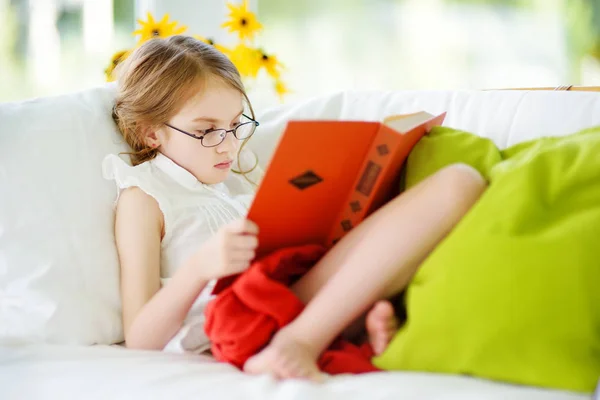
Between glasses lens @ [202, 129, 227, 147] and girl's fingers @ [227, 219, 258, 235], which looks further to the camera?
glasses lens @ [202, 129, 227, 147]

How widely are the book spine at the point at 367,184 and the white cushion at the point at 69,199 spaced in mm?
400

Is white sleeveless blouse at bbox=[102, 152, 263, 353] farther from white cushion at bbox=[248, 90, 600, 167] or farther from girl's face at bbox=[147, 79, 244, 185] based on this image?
white cushion at bbox=[248, 90, 600, 167]

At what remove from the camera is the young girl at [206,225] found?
90 cm

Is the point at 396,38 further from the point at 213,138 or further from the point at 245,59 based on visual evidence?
the point at 213,138

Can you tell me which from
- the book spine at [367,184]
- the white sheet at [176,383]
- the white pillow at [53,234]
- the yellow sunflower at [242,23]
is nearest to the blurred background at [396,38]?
the yellow sunflower at [242,23]

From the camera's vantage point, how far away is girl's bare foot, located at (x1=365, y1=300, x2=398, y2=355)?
35.1 inches

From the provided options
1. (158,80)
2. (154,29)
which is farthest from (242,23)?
(158,80)

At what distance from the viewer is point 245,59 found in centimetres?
180

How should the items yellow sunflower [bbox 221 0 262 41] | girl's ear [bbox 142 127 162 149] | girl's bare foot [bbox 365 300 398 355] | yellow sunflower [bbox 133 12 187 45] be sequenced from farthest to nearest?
yellow sunflower [bbox 221 0 262 41], yellow sunflower [bbox 133 12 187 45], girl's ear [bbox 142 127 162 149], girl's bare foot [bbox 365 300 398 355]

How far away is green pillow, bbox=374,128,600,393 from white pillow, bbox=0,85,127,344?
0.49 metres

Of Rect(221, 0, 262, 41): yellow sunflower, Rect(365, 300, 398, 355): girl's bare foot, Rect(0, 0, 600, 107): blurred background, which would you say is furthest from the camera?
Rect(0, 0, 600, 107): blurred background

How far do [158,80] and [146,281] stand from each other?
370mm

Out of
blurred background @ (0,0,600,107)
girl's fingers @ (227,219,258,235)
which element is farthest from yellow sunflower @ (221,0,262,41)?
girl's fingers @ (227,219,258,235)

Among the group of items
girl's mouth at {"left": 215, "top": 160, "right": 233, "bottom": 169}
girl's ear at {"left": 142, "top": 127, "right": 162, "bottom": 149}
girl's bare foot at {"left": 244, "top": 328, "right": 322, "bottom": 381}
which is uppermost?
girl's ear at {"left": 142, "top": 127, "right": 162, "bottom": 149}
